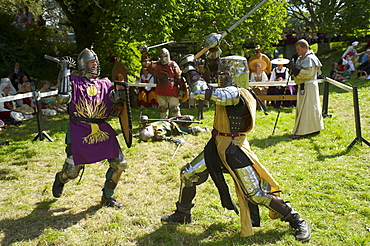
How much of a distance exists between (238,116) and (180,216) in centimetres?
123

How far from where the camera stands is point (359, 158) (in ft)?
Answer: 17.9

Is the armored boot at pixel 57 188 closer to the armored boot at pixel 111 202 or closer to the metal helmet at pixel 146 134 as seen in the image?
the armored boot at pixel 111 202

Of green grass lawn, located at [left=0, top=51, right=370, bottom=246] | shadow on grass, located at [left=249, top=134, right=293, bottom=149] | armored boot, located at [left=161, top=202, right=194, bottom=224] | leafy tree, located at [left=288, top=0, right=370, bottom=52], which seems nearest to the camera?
green grass lawn, located at [left=0, top=51, right=370, bottom=246]

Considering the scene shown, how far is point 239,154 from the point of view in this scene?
3264mm

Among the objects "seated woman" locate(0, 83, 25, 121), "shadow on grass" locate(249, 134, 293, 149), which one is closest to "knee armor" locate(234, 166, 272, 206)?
"shadow on grass" locate(249, 134, 293, 149)

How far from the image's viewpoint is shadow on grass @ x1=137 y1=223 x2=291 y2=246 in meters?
3.38

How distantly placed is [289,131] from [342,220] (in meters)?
3.93

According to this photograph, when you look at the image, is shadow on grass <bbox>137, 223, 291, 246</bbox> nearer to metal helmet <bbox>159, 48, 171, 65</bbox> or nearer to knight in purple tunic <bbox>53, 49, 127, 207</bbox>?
knight in purple tunic <bbox>53, 49, 127, 207</bbox>

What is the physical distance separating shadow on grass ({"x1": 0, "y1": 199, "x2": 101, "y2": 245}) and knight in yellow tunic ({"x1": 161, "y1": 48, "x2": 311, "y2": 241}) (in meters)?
1.62

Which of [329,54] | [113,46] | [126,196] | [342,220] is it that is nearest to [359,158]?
[342,220]

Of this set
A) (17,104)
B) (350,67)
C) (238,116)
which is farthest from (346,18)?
(238,116)

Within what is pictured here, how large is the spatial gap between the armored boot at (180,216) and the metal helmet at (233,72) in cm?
130

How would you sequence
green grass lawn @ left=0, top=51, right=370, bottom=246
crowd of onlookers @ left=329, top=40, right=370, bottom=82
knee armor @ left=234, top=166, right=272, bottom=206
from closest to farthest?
1. knee armor @ left=234, top=166, right=272, bottom=206
2. green grass lawn @ left=0, top=51, right=370, bottom=246
3. crowd of onlookers @ left=329, top=40, right=370, bottom=82

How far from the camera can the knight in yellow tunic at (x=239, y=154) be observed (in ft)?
10.6
